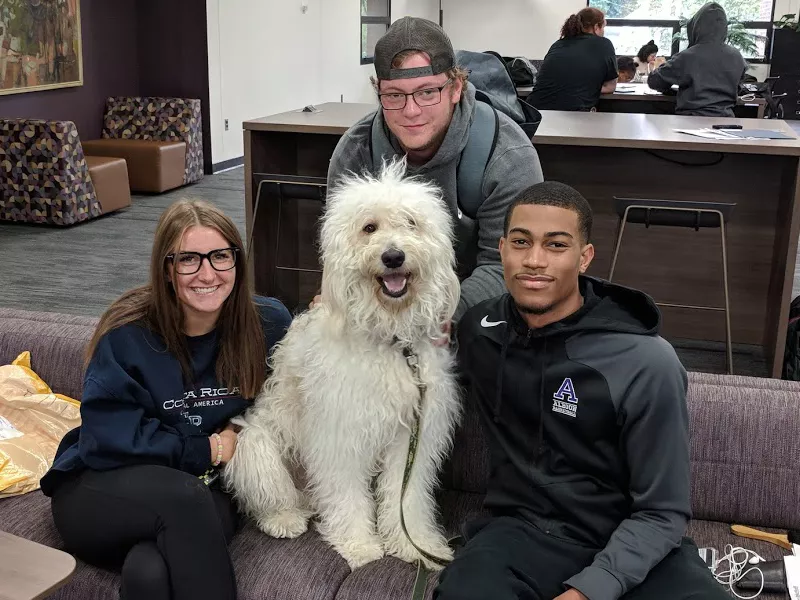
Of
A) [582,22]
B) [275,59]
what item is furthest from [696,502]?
[275,59]

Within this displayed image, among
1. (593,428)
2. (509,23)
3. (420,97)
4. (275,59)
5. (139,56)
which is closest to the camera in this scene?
(593,428)

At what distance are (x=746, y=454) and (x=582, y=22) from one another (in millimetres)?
4609

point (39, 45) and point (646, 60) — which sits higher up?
point (646, 60)

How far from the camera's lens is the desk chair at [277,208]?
4.04 meters

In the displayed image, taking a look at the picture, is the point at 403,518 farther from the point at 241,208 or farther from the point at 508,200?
the point at 241,208

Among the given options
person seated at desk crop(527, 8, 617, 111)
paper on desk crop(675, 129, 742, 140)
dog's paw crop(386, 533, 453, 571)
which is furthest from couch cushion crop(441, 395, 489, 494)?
person seated at desk crop(527, 8, 617, 111)

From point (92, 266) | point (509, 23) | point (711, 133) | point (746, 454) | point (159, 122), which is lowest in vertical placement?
point (92, 266)

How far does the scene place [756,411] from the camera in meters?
2.04

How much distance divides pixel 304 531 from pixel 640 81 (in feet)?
28.6

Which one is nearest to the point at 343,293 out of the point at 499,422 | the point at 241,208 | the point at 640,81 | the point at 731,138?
the point at 499,422

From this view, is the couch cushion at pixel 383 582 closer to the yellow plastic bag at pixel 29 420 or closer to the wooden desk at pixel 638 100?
the yellow plastic bag at pixel 29 420

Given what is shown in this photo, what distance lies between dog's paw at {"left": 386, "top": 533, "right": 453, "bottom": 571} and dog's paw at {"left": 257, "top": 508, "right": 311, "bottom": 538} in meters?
0.23

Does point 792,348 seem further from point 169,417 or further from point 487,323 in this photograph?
point 169,417

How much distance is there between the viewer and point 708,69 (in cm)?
582
